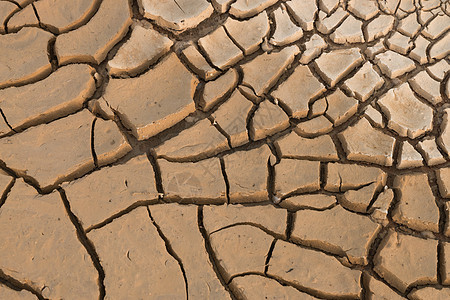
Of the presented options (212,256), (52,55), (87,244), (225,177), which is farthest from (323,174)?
(52,55)

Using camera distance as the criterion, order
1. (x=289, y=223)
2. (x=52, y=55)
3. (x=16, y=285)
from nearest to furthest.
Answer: (x=16, y=285)
(x=289, y=223)
(x=52, y=55)

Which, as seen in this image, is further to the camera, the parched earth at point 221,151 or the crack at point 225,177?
the crack at point 225,177

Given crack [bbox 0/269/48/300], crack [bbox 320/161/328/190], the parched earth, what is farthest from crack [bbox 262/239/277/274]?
crack [bbox 0/269/48/300]

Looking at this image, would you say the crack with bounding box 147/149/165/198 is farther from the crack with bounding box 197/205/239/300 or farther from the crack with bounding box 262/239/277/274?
the crack with bounding box 262/239/277/274

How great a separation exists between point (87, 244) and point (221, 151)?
2.79 ft

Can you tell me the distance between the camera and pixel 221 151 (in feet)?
7.38

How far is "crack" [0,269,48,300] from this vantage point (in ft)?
5.77

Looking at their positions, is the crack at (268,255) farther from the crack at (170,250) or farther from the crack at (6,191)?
the crack at (6,191)

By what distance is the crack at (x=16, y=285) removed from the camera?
5.77 ft

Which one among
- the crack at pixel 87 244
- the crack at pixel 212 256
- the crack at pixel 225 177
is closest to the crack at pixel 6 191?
the crack at pixel 87 244

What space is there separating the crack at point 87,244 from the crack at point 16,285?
0.81ft

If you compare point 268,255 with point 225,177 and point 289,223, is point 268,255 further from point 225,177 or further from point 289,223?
point 225,177

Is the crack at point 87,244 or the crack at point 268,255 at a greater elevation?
the crack at point 268,255

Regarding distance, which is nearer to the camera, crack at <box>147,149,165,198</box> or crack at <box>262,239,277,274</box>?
crack at <box>262,239,277,274</box>
